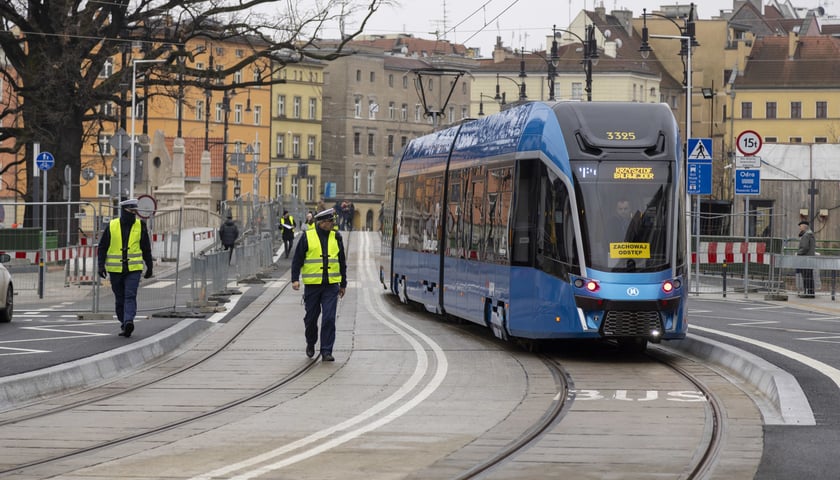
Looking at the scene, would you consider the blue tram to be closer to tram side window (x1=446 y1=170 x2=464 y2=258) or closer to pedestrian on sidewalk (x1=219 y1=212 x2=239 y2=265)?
tram side window (x1=446 y1=170 x2=464 y2=258)

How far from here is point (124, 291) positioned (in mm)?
20984

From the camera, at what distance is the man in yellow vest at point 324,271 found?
1873 centimetres

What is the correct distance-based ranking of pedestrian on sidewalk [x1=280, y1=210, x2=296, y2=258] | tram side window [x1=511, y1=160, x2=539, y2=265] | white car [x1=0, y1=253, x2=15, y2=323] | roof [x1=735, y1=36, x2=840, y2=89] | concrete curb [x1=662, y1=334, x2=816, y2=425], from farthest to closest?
roof [x1=735, y1=36, x2=840, y2=89], pedestrian on sidewalk [x1=280, y1=210, x2=296, y2=258], white car [x1=0, y1=253, x2=15, y2=323], tram side window [x1=511, y1=160, x2=539, y2=265], concrete curb [x1=662, y1=334, x2=816, y2=425]

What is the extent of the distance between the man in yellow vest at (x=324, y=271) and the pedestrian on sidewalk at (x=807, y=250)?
18654 millimetres

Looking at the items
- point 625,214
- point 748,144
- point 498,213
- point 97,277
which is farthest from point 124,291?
point 748,144

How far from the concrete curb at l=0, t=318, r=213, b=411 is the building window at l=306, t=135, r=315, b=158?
128706 millimetres

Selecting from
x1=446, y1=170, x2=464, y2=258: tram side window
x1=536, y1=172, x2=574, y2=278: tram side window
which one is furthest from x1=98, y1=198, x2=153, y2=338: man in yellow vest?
x1=536, y1=172, x2=574, y2=278: tram side window

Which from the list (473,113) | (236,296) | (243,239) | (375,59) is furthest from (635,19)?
(236,296)

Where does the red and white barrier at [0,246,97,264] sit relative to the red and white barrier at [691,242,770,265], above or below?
below

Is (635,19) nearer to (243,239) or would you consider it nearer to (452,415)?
(243,239)

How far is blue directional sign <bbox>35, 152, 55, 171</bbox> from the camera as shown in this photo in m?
44.0

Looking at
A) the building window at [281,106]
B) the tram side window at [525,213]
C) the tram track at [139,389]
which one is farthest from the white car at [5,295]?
the building window at [281,106]

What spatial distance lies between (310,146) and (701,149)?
383 ft

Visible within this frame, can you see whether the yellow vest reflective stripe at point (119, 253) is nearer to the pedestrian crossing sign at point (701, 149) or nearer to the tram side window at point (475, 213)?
the tram side window at point (475, 213)
